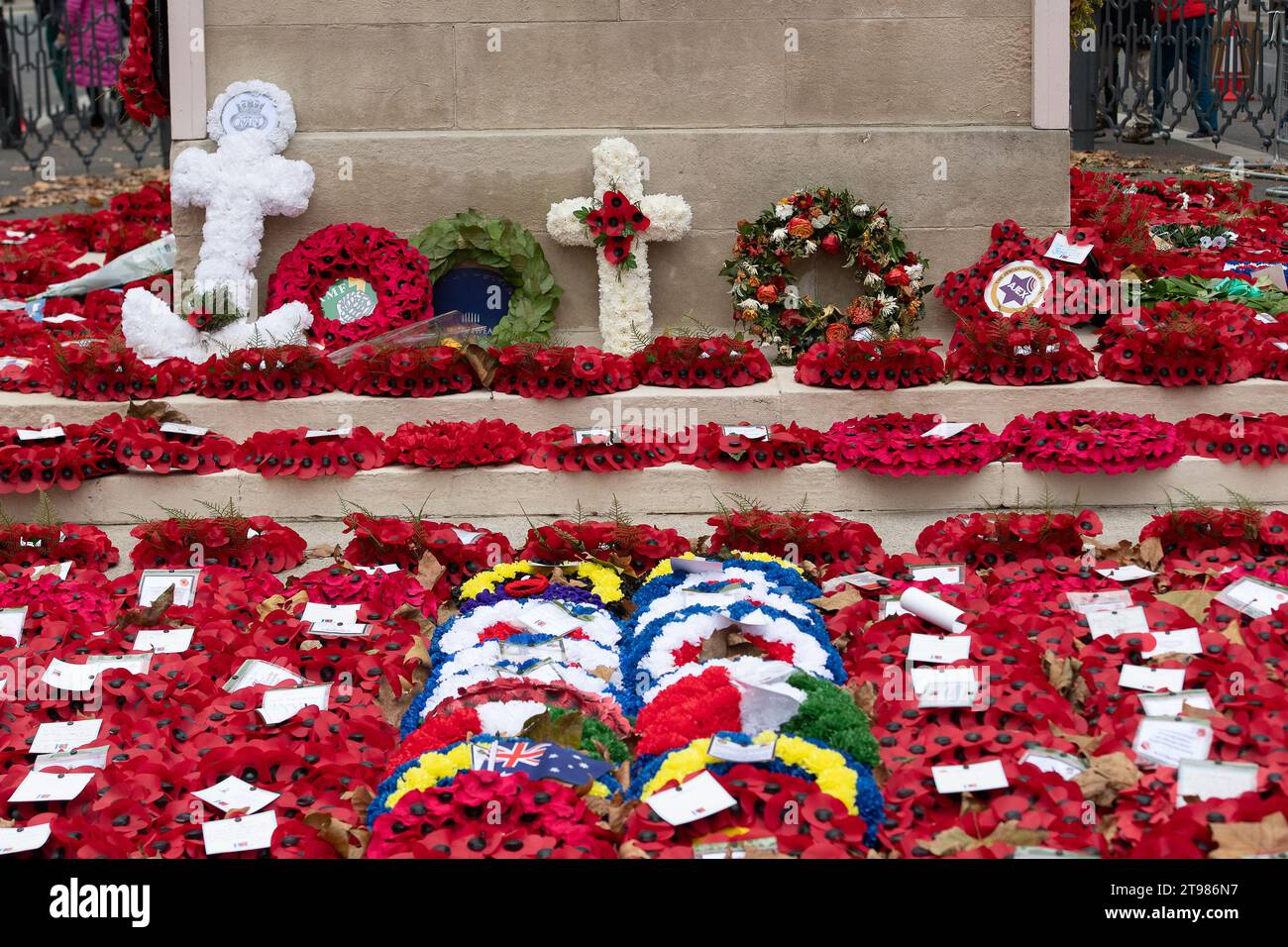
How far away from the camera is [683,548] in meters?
5.21

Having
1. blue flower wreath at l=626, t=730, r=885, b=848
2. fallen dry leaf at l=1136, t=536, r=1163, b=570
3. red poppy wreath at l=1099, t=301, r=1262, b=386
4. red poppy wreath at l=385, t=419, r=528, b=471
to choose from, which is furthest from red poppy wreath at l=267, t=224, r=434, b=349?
blue flower wreath at l=626, t=730, r=885, b=848

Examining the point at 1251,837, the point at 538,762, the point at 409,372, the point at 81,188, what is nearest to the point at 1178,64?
the point at 409,372

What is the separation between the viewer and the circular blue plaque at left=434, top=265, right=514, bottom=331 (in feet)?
25.3

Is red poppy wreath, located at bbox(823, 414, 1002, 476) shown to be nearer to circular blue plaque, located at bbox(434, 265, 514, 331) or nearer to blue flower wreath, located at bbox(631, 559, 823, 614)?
blue flower wreath, located at bbox(631, 559, 823, 614)

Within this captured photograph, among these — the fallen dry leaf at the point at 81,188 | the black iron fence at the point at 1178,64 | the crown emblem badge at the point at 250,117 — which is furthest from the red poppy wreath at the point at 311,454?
the black iron fence at the point at 1178,64

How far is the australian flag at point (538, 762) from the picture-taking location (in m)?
3.48

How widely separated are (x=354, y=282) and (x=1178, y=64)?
9451mm

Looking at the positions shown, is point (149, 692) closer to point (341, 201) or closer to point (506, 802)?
point (506, 802)

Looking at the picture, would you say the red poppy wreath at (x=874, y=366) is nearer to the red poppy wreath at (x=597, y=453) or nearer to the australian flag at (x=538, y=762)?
the red poppy wreath at (x=597, y=453)

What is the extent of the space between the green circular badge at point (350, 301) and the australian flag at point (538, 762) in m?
4.22

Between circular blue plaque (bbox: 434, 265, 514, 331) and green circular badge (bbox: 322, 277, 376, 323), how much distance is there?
383 mm

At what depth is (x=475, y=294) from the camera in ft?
25.4

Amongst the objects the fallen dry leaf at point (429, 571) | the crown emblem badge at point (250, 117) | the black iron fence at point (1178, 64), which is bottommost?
the fallen dry leaf at point (429, 571)
